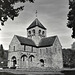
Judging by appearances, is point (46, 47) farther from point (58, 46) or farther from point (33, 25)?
point (33, 25)

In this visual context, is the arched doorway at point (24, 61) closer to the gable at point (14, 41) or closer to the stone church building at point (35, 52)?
the stone church building at point (35, 52)

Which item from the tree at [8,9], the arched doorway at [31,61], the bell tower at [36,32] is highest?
the bell tower at [36,32]

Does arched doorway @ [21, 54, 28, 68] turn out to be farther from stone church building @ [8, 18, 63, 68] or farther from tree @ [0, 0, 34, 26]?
tree @ [0, 0, 34, 26]

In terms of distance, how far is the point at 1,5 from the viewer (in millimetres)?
14750

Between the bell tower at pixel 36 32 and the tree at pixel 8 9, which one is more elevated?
the bell tower at pixel 36 32

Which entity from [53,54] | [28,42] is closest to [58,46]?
[53,54]

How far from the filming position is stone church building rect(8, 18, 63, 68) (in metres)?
50.9

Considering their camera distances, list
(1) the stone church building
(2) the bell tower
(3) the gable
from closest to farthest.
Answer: (1) the stone church building
(3) the gable
(2) the bell tower

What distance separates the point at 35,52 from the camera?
182ft

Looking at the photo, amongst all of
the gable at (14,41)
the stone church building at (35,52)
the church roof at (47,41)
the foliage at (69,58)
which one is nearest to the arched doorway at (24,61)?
the stone church building at (35,52)

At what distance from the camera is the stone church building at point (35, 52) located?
50938 mm

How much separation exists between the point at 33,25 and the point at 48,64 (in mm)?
17052

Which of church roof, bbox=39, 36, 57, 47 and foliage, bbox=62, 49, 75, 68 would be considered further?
foliage, bbox=62, 49, 75, 68

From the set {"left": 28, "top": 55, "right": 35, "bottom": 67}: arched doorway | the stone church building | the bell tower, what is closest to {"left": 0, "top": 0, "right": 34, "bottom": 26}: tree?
the stone church building
